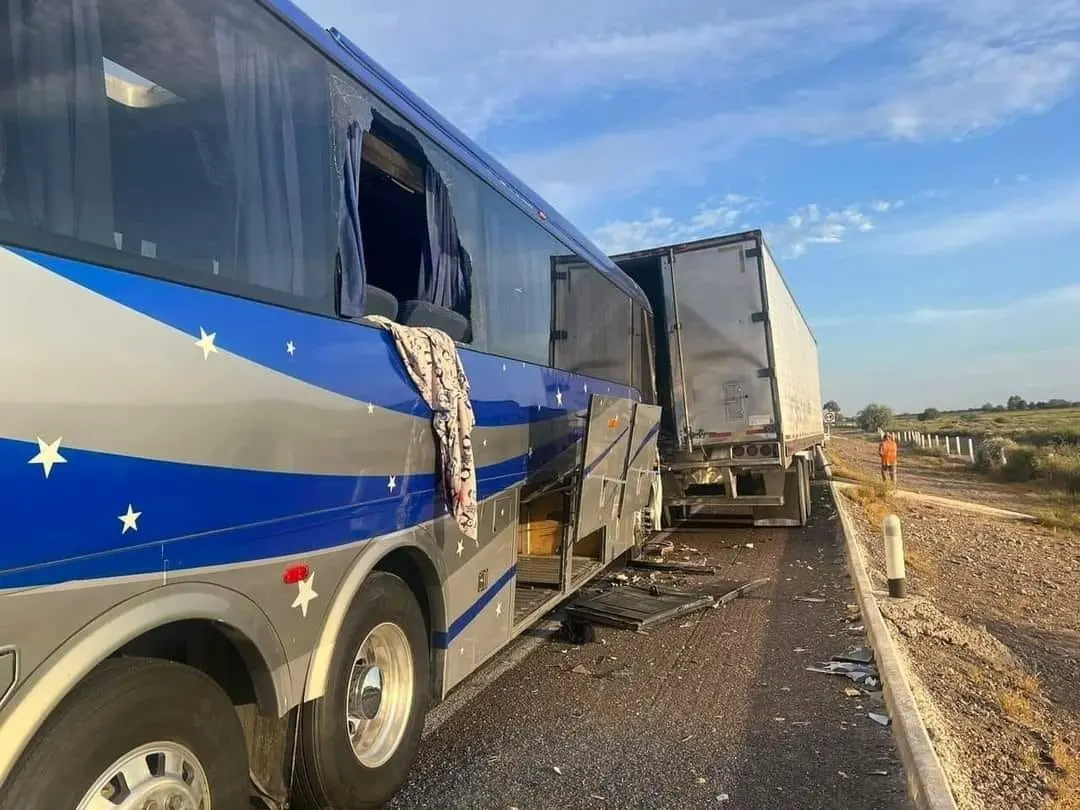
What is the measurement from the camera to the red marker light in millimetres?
3068

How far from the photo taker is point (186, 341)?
2531mm

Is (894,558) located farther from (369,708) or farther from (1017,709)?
(369,708)

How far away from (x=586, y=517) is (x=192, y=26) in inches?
196

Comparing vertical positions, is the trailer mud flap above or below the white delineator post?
above

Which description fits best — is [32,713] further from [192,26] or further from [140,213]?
[192,26]

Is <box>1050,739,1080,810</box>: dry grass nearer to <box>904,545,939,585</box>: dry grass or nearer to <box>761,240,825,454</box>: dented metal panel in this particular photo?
<box>904,545,939,585</box>: dry grass

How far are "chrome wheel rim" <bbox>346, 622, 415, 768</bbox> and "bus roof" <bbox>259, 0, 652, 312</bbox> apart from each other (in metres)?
2.61

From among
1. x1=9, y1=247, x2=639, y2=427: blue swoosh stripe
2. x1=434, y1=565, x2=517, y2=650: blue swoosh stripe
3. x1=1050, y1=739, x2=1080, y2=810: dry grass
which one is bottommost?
x1=1050, y1=739, x2=1080, y2=810: dry grass

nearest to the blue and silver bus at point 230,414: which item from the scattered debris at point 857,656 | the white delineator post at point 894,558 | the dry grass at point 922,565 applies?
the scattered debris at point 857,656

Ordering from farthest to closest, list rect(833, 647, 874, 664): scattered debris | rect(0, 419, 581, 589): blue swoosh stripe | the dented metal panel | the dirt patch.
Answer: the dented metal panel < rect(833, 647, 874, 664): scattered debris < the dirt patch < rect(0, 419, 581, 589): blue swoosh stripe

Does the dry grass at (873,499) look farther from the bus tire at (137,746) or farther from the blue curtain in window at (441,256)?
the bus tire at (137,746)

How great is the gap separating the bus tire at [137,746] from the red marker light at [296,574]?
1.50 ft

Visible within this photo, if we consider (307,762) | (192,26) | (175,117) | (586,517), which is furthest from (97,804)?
(586,517)

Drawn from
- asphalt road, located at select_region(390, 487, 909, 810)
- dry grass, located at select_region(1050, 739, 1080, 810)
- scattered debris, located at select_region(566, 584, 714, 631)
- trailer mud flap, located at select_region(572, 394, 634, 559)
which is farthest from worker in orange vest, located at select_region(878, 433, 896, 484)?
dry grass, located at select_region(1050, 739, 1080, 810)
